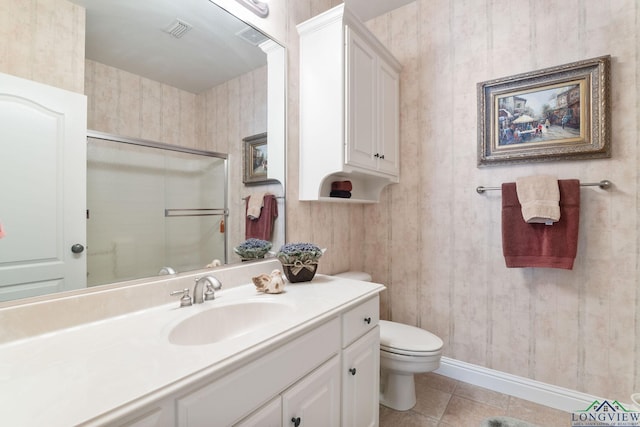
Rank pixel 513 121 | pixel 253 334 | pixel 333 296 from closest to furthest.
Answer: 1. pixel 253 334
2. pixel 333 296
3. pixel 513 121

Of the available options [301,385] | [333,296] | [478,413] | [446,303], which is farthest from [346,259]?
[301,385]

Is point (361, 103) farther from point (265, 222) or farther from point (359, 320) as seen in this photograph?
point (359, 320)

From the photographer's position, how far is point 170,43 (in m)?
1.20

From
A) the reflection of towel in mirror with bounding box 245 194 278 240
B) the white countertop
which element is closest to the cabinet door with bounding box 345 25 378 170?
the reflection of towel in mirror with bounding box 245 194 278 240

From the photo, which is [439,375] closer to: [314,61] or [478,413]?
[478,413]

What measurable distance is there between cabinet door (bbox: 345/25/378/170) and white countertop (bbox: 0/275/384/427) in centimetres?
102

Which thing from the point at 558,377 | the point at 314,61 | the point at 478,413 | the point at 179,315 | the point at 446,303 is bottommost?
the point at 478,413

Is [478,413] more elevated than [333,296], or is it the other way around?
[333,296]

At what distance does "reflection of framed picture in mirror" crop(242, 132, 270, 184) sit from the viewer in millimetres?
1490

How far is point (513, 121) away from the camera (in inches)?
73.1

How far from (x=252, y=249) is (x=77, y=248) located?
73cm

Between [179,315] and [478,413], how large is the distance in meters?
1.75

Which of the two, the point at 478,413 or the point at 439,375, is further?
the point at 439,375

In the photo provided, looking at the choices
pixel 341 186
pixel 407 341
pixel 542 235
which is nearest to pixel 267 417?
pixel 407 341
